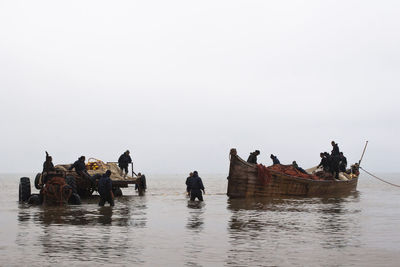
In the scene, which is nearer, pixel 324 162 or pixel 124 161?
pixel 124 161

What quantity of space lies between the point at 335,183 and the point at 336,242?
22.0 metres

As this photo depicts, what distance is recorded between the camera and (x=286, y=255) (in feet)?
31.5

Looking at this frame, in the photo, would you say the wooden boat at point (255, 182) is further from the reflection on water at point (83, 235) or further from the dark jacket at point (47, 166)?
the reflection on water at point (83, 235)

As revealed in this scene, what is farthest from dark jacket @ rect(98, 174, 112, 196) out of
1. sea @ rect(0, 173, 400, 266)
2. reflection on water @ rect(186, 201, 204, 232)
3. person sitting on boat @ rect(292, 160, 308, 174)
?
person sitting on boat @ rect(292, 160, 308, 174)

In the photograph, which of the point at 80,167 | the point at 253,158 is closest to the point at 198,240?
the point at 80,167

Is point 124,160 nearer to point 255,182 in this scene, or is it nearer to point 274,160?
point 255,182

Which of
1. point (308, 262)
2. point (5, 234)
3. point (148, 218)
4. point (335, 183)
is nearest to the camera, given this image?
point (308, 262)

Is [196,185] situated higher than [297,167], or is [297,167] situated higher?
[297,167]

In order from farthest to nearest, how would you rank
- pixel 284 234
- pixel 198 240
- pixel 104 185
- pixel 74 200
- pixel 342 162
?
pixel 342 162, pixel 74 200, pixel 104 185, pixel 284 234, pixel 198 240

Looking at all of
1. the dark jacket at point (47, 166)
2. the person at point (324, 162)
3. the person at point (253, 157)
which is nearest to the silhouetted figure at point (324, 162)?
the person at point (324, 162)

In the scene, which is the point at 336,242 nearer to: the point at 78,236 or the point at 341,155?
the point at 78,236

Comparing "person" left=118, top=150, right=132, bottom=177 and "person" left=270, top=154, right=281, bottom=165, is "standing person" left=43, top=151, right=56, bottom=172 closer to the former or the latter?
"person" left=118, top=150, right=132, bottom=177

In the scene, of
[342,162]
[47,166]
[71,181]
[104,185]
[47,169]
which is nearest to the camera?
[104,185]

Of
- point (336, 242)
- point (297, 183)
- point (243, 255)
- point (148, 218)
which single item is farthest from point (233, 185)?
point (243, 255)
